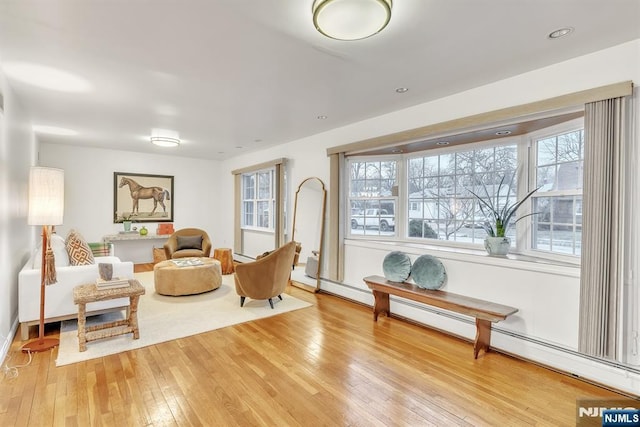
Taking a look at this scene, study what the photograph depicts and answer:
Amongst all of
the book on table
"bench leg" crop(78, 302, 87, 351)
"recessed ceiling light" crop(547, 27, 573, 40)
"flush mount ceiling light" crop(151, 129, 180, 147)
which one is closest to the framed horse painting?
"flush mount ceiling light" crop(151, 129, 180, 147)

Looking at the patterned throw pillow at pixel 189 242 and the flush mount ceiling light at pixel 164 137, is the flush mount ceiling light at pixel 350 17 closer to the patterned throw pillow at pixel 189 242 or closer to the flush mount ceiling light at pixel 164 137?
the flush mount ceiling light at pixel 164 137

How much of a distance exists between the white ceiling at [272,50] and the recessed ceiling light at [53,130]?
948 millimetres

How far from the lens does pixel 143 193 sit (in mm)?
6949

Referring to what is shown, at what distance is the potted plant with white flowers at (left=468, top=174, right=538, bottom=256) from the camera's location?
3.11 metres

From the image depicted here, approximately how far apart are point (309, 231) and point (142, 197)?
418cm

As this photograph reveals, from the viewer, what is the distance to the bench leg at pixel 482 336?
2.81 meters

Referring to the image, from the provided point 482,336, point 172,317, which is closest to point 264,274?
point 172,317

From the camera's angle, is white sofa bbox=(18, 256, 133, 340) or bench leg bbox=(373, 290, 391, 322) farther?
bench leg bbox=(373, 290, 391, 322)

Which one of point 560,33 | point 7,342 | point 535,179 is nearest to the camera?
point 560,33

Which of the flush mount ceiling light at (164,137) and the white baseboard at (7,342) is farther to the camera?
the flush mount ceiling light at (164,137)

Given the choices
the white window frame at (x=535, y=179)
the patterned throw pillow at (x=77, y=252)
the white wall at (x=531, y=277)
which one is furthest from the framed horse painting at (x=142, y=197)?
the white window frame at (x=535, y=179)

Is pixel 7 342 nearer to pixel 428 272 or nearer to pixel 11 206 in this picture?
pixel 11 206

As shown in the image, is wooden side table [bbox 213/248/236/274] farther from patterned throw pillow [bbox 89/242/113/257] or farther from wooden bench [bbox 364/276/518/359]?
wooden bench [bbox 364/276/518/359]

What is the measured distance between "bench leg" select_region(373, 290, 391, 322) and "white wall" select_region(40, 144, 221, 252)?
548cm
